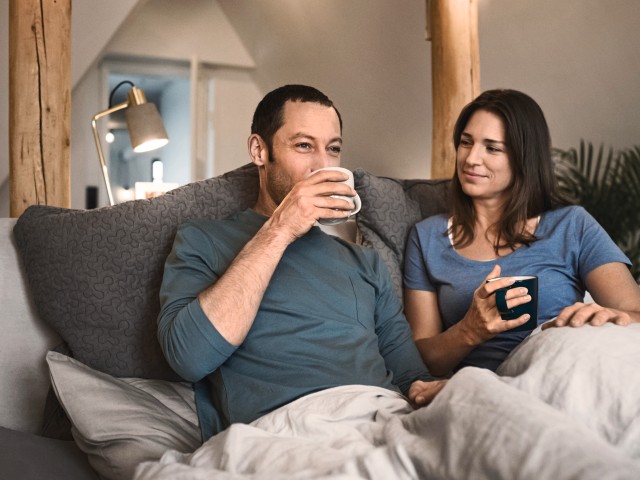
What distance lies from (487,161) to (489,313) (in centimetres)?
50

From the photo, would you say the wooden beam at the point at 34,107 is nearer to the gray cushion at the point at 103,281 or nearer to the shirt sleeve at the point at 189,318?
the gray cushion at the point at 103,281

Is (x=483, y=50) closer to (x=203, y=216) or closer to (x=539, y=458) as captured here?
(x=203, y=216)

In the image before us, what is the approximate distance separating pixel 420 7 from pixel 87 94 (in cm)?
287

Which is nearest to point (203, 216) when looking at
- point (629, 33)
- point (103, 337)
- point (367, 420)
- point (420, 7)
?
point (103, 337)

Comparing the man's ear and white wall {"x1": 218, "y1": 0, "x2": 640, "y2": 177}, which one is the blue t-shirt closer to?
the man's ear

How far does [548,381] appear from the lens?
1096 millimetres

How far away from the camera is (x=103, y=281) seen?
5.02 ft

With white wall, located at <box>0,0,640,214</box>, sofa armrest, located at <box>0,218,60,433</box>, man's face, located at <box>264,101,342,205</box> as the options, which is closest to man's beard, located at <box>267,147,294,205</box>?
man's face, located at <box>264,101,342,205</box>

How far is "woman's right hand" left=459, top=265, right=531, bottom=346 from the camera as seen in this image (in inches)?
53.7

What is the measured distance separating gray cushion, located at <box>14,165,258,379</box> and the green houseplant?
6.65ft

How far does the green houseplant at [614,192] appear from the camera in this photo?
9.96 feet

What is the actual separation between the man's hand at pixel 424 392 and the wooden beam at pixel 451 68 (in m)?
1.53

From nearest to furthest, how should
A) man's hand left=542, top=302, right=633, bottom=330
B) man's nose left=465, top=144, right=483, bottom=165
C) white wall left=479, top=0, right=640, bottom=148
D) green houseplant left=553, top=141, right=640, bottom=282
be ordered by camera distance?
man's hand left=542, top=302, right=633, bottom=330 < man's nose left=465, top=144, right=483, bottom=165 < green houseplant left=553, top=141, right=640, bottom=282 < white wall left=479, top=0, right=640, bottom=148

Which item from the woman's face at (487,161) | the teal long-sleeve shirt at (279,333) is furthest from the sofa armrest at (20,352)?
the woman's face at (487,161)
